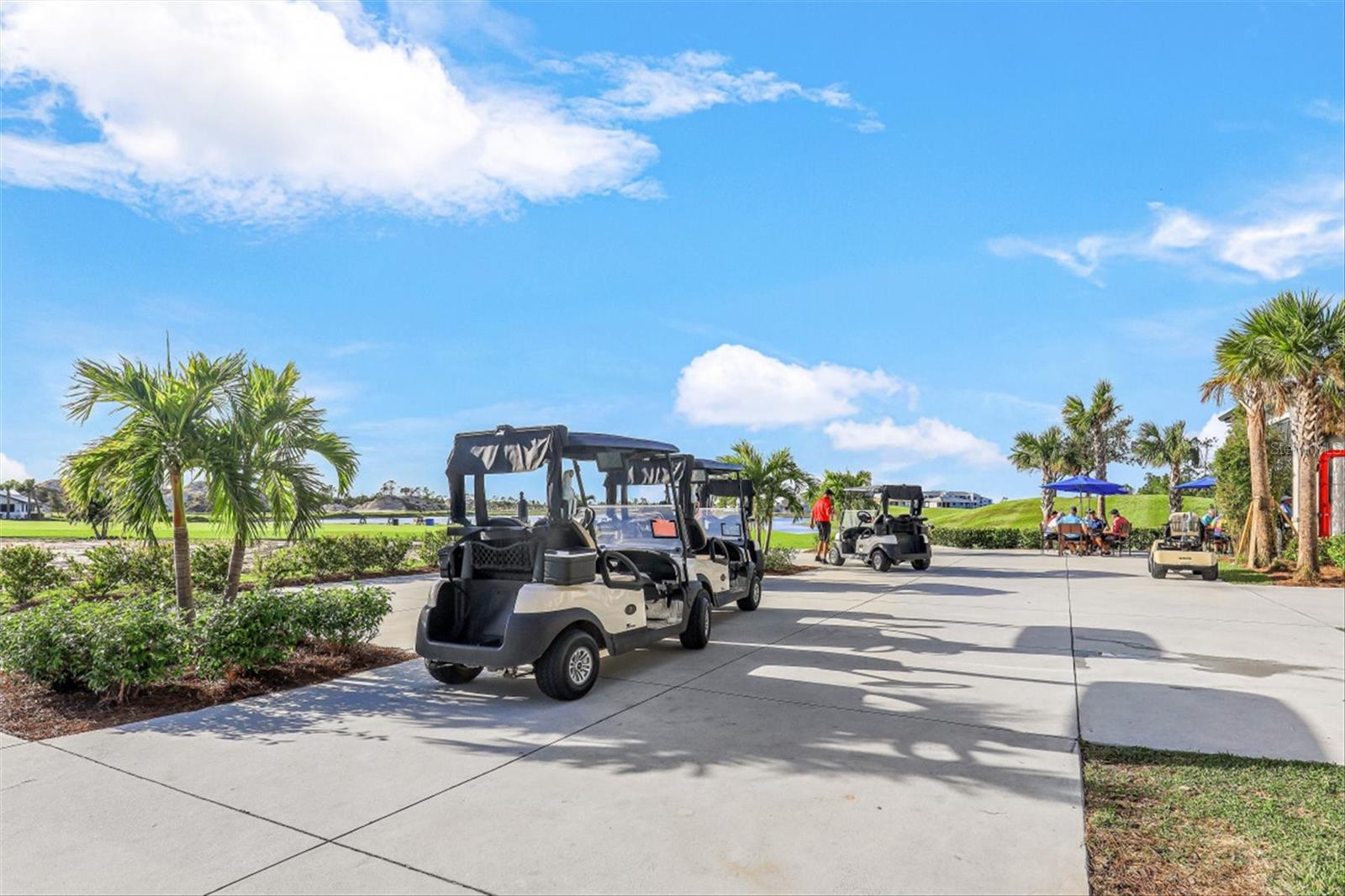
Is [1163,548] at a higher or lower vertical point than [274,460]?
lower

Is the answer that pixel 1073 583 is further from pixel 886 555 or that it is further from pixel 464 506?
pixel 464 506

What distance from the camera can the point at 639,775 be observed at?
13.7ft

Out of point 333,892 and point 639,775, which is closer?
point 333,892

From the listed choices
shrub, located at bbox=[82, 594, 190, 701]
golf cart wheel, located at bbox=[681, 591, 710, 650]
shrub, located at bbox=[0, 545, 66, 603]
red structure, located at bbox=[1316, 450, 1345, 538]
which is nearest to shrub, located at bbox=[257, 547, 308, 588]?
shrub, located at bbox=[0, 545, 66, 603]

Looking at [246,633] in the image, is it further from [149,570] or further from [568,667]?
[149,570]

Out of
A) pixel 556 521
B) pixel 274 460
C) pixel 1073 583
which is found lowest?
pixel 1073 583

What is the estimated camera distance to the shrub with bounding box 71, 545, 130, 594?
11.6 meters

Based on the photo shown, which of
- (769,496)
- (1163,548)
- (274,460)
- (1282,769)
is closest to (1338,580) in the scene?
(1163,548)

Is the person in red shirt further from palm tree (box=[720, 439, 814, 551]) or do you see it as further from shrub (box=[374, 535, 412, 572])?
shrub (box=[374, 535, 412, 572])

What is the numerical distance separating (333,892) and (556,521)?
3.28 m

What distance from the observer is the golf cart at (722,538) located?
920 centimetres

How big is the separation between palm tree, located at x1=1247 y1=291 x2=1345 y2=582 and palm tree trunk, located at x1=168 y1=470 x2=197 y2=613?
18.9 m

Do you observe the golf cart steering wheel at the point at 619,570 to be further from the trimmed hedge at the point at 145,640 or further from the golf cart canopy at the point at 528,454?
the trimmed hedge at the point at 145,640

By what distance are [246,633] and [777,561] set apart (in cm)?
1331
